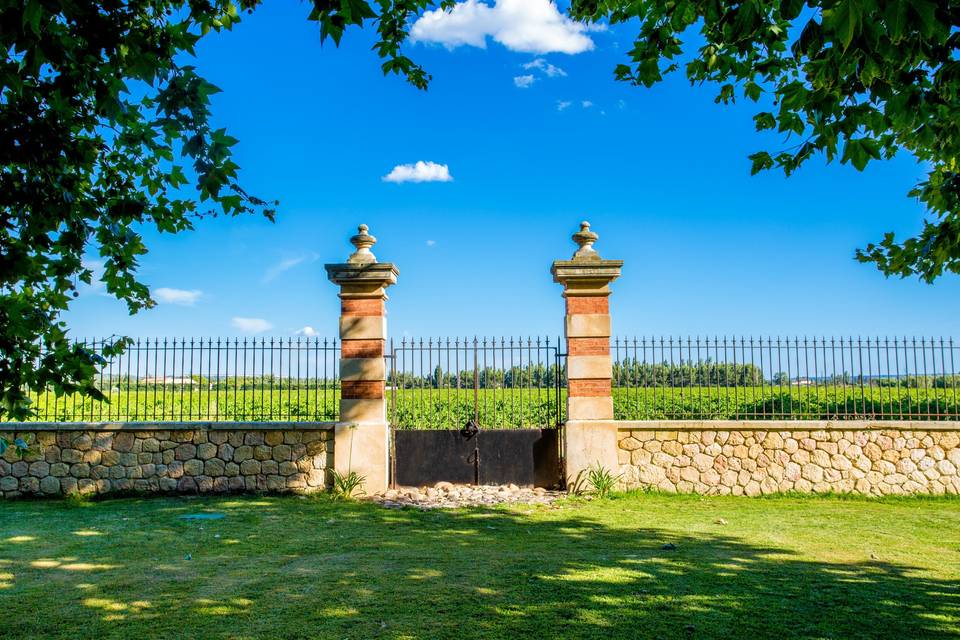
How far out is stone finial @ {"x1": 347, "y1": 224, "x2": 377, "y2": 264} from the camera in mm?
10156

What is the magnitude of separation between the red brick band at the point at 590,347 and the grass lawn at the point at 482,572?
217 centimetres

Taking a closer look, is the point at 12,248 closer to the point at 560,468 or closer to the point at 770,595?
the point at 770,595

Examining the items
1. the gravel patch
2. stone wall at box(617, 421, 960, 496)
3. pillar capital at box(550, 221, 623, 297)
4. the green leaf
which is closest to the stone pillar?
the gravel patch

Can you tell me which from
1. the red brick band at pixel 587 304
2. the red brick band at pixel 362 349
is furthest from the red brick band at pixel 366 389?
the red brick band at pixel 587 304

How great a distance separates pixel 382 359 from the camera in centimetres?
999

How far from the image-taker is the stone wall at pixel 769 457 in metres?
10.1

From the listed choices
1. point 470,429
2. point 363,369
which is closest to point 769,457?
point 470,429

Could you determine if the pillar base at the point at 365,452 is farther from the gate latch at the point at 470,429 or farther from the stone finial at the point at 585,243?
the stone finial at the point at 585,243

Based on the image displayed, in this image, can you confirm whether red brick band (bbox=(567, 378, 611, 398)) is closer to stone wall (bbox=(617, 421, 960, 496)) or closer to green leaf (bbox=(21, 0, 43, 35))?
stone wall (bbox=(617, 421, 960, 496))

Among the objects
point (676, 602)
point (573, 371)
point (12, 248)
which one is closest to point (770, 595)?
point (676, 602)

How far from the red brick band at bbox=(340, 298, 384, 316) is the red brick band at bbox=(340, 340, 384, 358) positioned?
0.43 metres

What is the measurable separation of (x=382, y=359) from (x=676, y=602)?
5.97 m

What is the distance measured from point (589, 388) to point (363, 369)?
3359mm

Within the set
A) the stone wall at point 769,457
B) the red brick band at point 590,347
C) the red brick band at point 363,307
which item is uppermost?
the red brick band at point 363,307
